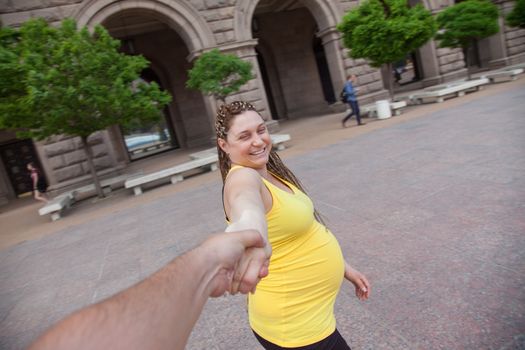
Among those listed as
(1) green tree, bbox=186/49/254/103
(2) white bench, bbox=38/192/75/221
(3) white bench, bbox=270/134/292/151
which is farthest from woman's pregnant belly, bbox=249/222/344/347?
(1) green tree, bbox=186/49/254/103

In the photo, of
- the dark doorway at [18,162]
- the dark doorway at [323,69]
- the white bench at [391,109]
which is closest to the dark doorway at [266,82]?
the dark doorway at [323,69]

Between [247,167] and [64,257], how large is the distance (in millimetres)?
5612

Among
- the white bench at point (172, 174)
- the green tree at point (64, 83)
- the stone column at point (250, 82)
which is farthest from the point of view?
the stone column at point (250, 82)

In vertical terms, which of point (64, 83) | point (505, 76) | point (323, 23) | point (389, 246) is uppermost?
point (323, 23)

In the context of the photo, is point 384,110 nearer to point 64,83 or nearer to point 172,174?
point 172,174

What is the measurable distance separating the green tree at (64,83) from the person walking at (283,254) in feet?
28.2

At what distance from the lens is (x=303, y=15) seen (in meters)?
22.8

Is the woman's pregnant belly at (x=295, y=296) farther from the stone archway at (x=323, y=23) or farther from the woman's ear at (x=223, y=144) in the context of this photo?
the stone archway at (x=323, y=23)

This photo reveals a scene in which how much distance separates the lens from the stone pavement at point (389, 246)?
99.7 inches

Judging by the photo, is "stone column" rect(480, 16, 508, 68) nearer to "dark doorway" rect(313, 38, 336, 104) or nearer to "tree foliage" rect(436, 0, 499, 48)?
"tree foliage" rect(436, 0, 499, 48)

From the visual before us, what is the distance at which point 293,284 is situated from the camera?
142cm

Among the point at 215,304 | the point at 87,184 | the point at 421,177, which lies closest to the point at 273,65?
the point at 87,184

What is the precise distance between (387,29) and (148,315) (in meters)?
13.6

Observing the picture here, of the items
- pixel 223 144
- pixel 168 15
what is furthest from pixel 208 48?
pixel 223 144
